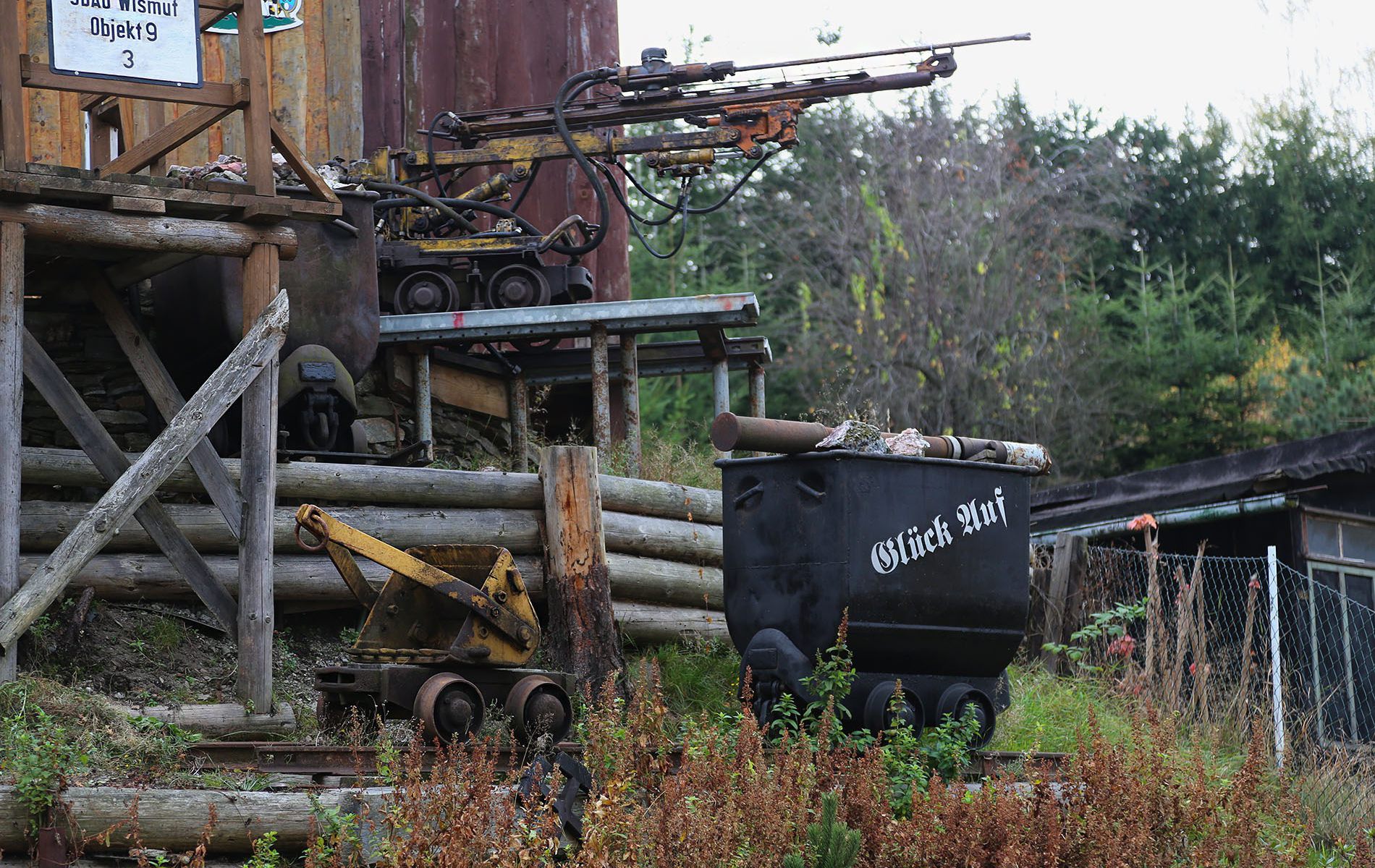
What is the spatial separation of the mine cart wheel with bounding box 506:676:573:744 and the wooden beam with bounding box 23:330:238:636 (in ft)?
6.03

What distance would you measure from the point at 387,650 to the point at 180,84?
3357 mm

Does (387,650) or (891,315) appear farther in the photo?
(891,315)

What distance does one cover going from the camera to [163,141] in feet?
29.6

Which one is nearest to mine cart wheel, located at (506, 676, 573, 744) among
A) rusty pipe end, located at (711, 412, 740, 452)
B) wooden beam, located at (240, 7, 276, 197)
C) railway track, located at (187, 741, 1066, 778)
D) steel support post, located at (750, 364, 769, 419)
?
railway track, located at (187, 741, 1066, 778)

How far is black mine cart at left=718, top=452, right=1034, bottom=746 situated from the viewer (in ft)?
24.0

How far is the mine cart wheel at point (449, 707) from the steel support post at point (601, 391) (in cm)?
476

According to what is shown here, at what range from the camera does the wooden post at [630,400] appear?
40.2 feet

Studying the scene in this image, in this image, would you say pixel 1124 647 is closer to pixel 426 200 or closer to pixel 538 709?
pixel 538 709

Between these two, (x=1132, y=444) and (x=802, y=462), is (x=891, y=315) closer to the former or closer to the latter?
(x=1132, y=444)

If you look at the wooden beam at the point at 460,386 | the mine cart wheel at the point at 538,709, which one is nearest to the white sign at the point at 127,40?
the mine cart wheel at the point at 538,709

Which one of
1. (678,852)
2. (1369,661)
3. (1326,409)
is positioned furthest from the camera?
(1326,409)

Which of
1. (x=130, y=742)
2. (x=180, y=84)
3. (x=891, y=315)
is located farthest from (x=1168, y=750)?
(x=891, y=315)

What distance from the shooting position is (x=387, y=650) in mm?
7922

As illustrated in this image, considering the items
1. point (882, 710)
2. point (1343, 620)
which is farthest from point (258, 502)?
point (1343, 620)
